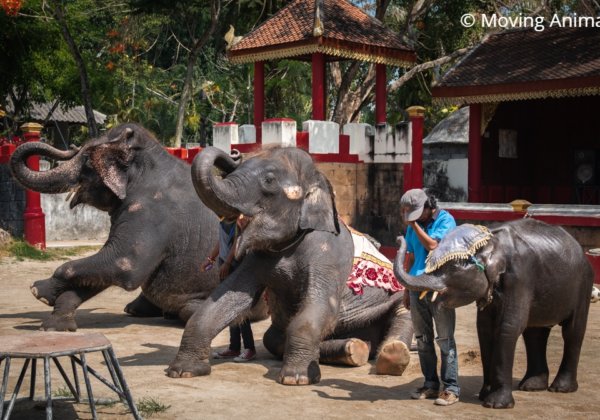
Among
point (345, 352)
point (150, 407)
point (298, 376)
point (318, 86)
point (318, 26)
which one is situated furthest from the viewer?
point (318, 86)

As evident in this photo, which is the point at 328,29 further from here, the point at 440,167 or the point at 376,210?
the point at 440,167

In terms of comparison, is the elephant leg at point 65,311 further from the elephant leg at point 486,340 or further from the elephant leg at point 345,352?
the elephant leg at point 486,340

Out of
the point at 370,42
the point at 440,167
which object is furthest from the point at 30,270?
the point at 440,167

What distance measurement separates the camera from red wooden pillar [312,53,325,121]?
60.1ft

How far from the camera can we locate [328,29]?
18250 mm

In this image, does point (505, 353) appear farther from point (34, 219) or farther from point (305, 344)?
point (34, 219)

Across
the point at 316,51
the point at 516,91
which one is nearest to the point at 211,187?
the point at 516,91

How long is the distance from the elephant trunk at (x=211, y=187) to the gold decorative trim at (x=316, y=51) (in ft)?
38.7

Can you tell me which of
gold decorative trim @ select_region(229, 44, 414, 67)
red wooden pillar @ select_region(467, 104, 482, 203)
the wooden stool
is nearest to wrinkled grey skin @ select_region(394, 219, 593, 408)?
the wooden stool

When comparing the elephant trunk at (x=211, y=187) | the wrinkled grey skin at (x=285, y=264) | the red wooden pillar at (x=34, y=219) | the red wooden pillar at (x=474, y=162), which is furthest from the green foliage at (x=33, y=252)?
the elephant trunk at (x=211, y=187)

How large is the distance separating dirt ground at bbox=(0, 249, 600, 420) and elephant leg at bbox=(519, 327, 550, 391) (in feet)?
0.31

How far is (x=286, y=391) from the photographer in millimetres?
6168

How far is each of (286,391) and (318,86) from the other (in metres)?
13.0

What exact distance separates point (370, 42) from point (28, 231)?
8098 millimetres
